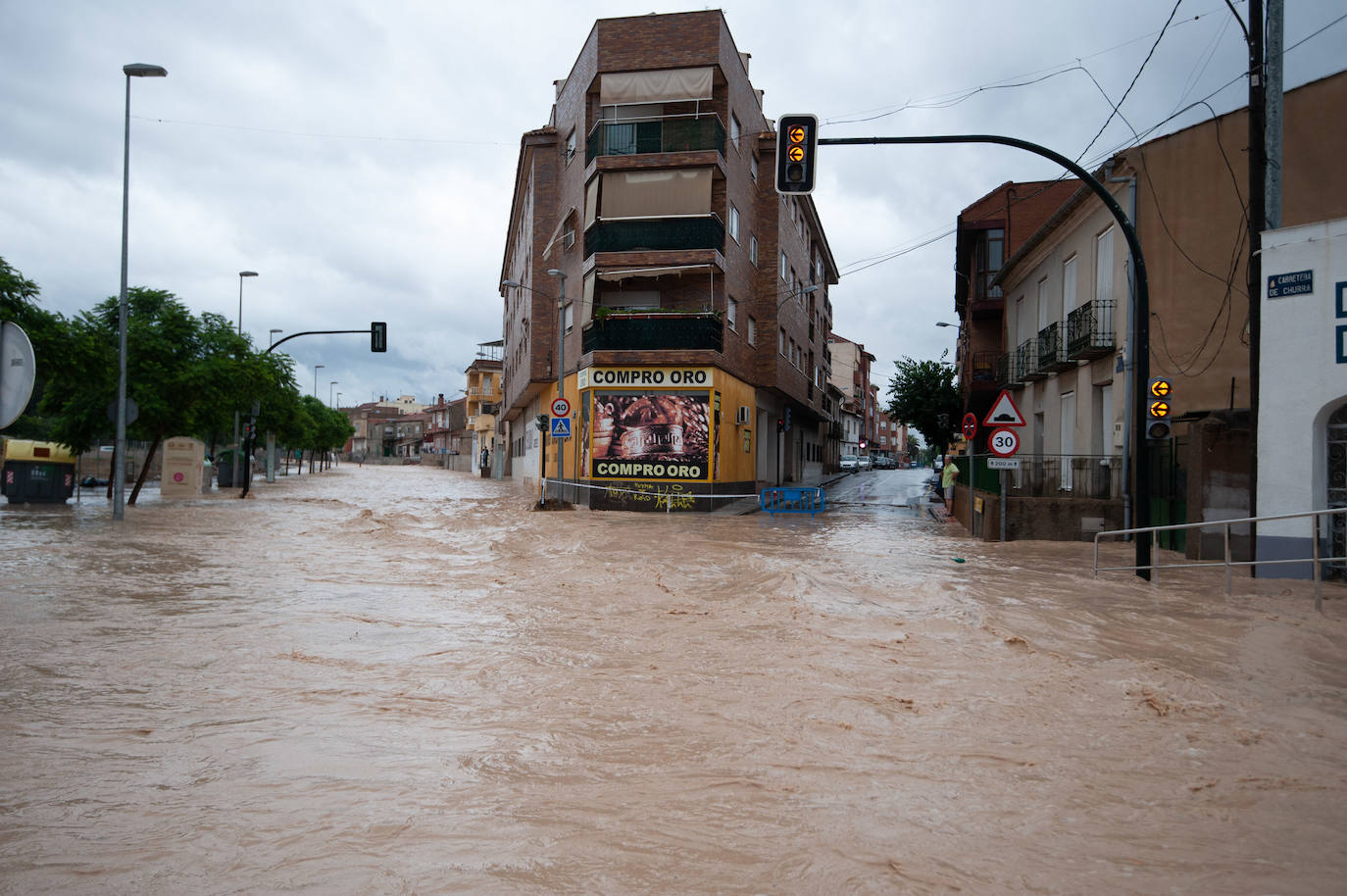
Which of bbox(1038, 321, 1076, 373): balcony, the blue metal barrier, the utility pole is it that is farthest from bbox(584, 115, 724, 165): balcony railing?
the utility pole

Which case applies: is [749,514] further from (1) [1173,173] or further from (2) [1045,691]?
(2) [1045,691]

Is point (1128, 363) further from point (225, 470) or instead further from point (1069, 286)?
point (225, 470)

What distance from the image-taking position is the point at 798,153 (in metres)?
10.8

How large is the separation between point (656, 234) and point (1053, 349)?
11.2 metres

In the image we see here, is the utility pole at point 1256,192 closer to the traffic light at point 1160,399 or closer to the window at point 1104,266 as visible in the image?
the traffic light at point 1160,399

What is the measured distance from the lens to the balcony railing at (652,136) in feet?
85.2

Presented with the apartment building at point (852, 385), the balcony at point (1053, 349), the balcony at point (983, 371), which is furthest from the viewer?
the apartment building at point (852, 385)

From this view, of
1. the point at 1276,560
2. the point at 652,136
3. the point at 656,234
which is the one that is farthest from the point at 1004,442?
the point at 652,136

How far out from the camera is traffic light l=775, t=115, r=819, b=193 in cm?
1072

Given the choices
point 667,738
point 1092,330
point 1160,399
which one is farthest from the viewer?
point 1092,330

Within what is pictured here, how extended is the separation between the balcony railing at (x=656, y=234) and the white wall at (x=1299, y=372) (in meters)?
16.5

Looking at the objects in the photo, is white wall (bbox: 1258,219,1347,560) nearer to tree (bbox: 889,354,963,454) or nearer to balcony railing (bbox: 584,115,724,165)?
balcony railing (bbox: 584,115,724,165)

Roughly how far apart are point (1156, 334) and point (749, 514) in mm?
10904

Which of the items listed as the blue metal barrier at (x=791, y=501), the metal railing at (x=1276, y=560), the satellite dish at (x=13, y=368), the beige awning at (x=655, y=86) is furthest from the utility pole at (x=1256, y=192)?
the beige awning at (x=655, y=86)
